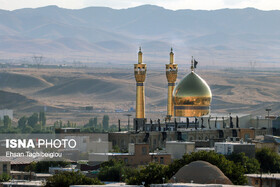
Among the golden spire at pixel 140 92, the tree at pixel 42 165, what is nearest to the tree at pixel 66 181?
the tree at pixel 42 165

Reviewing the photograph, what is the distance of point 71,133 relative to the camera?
3949 inches

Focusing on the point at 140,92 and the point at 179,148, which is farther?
the point at 140,92

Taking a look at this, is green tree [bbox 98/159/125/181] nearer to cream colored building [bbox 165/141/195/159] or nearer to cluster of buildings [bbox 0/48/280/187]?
cluster of buildings [bbox 0/48/280/187]

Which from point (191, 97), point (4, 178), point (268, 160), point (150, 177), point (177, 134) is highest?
point (191, 97)

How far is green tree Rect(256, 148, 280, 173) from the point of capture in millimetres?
69750

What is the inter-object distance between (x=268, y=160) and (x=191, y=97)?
29989mm

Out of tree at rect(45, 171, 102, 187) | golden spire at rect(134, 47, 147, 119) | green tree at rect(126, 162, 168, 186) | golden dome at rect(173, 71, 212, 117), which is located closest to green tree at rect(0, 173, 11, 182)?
tree at rect(45, 171, 102, 187)

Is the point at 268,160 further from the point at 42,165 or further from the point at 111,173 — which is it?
the point at 42,165

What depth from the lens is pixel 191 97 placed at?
101 m

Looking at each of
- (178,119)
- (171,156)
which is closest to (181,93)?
(178,119)

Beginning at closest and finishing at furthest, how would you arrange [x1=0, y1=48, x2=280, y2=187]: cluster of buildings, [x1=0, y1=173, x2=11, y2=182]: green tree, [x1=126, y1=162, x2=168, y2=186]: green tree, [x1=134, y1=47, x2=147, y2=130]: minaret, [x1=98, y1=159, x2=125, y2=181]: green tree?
[x1=126, y1=162, x2=168, y2=186]: green tree, [x1=0, y1=173, x2=11, y2=182]: green tree, [x1=98, y1=159, x2=125, y2=181]: green tree, [x1=0, y1=48, x2=280, y2=187]: cluster of buildings, [x1=134, y1=47, x2=147, y2=130]: minaret

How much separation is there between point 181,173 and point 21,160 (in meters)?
37.8

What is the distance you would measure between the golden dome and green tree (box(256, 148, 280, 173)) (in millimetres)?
27481

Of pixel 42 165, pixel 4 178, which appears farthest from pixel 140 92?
pixel 4 178
